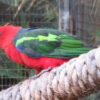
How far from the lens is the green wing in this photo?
4.10ft

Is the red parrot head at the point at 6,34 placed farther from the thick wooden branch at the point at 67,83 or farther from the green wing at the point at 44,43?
the thick wooden branch at the point at 67,83

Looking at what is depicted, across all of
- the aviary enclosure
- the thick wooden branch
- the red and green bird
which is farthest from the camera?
the aviary enclosure

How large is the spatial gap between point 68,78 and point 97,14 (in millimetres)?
1295

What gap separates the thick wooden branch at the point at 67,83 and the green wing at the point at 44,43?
0.52 meters

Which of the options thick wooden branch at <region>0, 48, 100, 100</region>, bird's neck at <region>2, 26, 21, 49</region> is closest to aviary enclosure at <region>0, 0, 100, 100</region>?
bird's neck at <region>2, 26, 21, 49</region>

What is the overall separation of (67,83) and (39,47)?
72cm

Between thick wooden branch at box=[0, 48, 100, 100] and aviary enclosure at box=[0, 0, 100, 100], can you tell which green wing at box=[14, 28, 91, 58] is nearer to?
thick wooden branch at box=[0, 48, 100, 100]

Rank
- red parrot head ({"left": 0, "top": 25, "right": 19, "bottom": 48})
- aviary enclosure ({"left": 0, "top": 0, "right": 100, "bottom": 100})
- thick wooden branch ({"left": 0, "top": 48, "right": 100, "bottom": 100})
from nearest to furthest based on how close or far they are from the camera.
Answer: thick wooden branch ({"left": 0, "top": 48, "right": 100, "bottom": 100}) → red parrot head ({"left": 0, "top": 25, "right": 19, "bottom": 48}) → aviary enclosure ({"left": 0, "top": 0, "right": 100, "bottom": 100})

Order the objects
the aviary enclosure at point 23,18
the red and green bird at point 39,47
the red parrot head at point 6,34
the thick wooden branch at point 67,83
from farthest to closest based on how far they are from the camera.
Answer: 1. the aviary enclosure at point 23,18
2. the red parrot head at point 6,34
3. the red and green bird at point 39,47
4. the thick wooden branch at point 67,83

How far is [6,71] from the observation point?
2.33 meters

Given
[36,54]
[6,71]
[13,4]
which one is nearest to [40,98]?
[36,54]

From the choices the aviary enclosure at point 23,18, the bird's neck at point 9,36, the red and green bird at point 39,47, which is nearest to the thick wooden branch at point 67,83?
the red and green bird at point 39,47

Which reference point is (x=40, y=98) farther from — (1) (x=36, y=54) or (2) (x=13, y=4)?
(2) (x=13, y=4)

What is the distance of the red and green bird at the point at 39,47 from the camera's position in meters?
1.22
